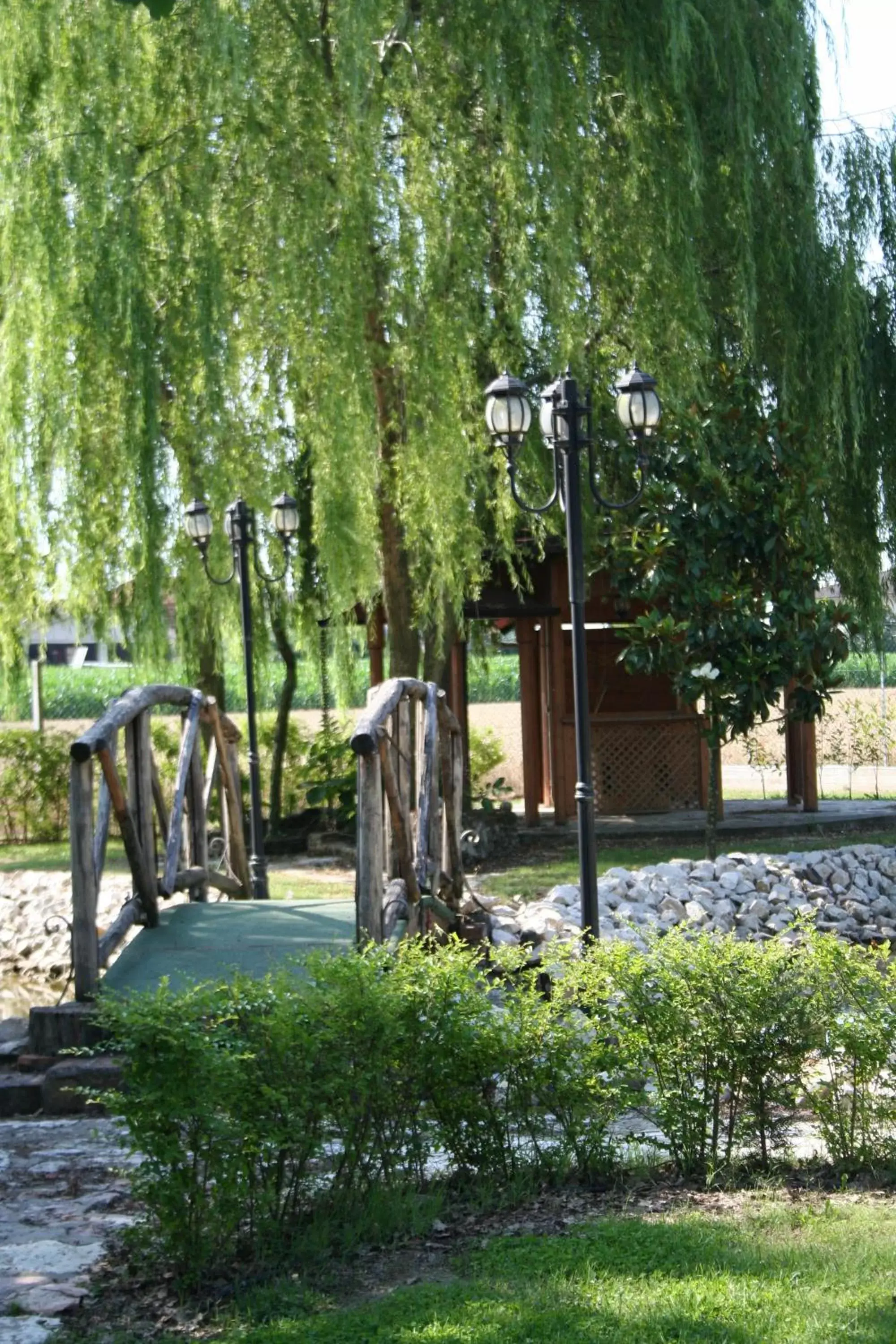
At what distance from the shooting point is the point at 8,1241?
457cm

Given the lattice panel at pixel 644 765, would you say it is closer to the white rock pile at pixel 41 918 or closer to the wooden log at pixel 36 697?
the white rock pile at pixel 41 918

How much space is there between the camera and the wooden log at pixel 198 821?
33.5 feet

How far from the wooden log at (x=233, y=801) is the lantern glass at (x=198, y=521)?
90.3 inches

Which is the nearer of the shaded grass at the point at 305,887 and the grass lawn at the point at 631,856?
the grass lawn at the point at 631,856

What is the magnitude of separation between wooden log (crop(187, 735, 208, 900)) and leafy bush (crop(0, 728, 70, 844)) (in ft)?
29.7

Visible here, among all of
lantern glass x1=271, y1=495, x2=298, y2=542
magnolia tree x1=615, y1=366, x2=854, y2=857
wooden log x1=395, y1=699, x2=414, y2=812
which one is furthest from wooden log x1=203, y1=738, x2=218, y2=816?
magnolia tree x1=615, y1=366, x2=854, y2=857

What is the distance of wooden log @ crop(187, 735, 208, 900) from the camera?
1021 centimetres

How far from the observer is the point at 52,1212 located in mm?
4934

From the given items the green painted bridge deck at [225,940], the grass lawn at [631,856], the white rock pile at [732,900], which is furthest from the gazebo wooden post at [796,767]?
the green painted bridge deck at [225,940]

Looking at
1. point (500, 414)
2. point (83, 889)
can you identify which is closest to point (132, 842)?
point (83, 889)

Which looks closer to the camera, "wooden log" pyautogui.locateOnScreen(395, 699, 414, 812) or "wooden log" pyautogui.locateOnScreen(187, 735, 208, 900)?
"wooden log" pyautogui.locateOnScreen(395, 699, 414, 812)

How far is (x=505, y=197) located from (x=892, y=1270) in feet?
33.4

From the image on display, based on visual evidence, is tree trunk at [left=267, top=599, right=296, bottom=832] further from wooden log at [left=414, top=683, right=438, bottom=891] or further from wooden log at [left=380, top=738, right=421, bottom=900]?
wooden log at [left=380, top=738, right=421, bottom=900]

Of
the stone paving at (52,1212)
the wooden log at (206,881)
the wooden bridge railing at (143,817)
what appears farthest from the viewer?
the wooden log at (206,881)
